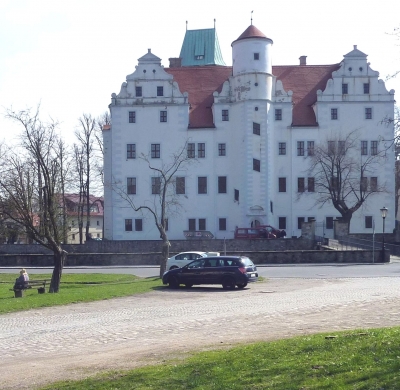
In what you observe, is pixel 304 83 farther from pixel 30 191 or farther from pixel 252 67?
pixel 30 191

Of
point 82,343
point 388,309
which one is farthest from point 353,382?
point 388,309

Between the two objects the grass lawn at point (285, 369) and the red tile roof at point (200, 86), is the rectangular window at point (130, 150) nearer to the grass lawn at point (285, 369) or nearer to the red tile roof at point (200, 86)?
the red tile roof at point (200, 86)

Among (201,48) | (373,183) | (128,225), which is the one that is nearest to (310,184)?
(373,183)

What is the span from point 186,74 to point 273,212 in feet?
55.6

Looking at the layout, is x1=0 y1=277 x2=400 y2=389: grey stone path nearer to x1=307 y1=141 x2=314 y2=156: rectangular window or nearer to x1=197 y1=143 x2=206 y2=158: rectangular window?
x1=307 y1=141 x2=314 y2=156: rectangular window

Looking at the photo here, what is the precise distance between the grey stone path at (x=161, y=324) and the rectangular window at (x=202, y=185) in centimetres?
3935

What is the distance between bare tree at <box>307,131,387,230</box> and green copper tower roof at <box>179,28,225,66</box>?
1214 inches

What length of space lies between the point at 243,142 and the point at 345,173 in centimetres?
990

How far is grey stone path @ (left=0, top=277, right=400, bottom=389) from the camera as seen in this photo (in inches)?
519

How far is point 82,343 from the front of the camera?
15422 millimetres

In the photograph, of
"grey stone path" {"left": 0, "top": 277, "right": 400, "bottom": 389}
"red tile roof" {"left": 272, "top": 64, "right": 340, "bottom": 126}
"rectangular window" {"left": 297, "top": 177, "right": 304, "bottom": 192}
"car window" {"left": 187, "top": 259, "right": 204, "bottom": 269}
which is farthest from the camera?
"red tile roof" {"left": 272, "top": 64, "right": 340, "bottom": 126}

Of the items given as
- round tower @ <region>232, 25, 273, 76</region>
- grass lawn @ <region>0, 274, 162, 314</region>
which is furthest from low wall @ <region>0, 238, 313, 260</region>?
round tower @ <region>232, 25, 273, 76</region>

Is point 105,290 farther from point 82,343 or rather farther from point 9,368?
point 9,368

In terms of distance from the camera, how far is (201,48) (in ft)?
302
